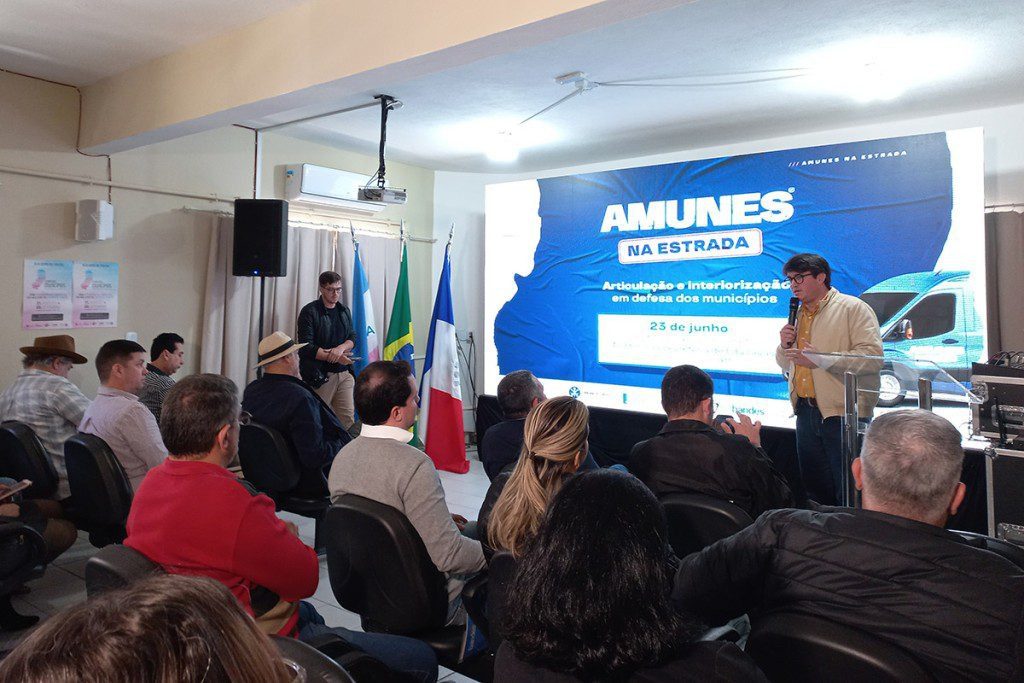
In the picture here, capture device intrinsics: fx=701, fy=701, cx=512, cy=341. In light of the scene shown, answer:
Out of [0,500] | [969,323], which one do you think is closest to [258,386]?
[0,500]

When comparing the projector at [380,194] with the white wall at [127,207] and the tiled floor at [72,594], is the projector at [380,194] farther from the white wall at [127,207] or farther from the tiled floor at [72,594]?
the tiled floor at [72,594]

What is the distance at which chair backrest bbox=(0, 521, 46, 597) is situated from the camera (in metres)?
2.65

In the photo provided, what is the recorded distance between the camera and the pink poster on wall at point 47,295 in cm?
452

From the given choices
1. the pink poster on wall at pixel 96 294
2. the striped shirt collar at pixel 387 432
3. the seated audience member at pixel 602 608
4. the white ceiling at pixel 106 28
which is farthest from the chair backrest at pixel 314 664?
the pink poster on wall at pixel 96 294

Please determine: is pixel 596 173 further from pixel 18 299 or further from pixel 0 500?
pixel 0 500

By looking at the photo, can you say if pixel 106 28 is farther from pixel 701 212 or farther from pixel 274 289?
pixel 701 212

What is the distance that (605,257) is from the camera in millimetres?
6254

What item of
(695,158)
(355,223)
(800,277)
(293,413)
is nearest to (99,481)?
(293,413)

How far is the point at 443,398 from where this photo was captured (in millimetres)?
6246

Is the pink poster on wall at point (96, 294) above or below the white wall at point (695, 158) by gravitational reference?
below

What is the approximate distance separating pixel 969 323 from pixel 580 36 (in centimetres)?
317

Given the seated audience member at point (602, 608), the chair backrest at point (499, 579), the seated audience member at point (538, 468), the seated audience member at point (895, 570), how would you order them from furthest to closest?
the seated audience member at point (538, 468) → the chair backrest at point (499, 579) → the seated audience member at point (895, 570) → the seated audience member at point (602, 608)

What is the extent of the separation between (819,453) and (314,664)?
10.5 feet

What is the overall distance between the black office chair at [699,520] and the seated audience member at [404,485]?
596mm
